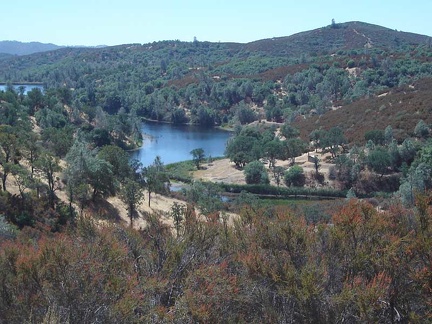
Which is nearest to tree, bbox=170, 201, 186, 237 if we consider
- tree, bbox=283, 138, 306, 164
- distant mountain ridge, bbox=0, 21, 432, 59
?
tree, bbox=283, 138, 306, 164

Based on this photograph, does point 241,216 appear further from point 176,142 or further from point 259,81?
point 259,81

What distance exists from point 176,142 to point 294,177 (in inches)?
1324

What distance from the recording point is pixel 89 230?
44.7 ft

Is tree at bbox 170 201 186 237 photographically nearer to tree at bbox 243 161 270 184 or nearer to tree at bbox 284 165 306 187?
tree at bbox 284 165 306 187

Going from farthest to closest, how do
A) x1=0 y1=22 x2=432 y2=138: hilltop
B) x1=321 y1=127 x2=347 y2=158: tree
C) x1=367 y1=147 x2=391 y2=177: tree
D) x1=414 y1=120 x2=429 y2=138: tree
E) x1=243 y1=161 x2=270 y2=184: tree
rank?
x1=0 y1=22 x2=432 y2=138: hilltop < x1=321 y1=127 x2=347 y2=158: tree < x1=414 y1=120 x2=429 y2=138: tree < x1=243 y1=161 x2=270 y2=184: tree < x1=367 y1=147 x2=391 y2=177: tree

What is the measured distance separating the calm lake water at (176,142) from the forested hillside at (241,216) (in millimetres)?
3690

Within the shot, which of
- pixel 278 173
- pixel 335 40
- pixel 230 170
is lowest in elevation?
pixel 230 170

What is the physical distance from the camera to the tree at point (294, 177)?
4506cm

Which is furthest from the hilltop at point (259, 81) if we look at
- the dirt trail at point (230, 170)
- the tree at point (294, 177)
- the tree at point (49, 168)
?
the tree at point (49, 168)

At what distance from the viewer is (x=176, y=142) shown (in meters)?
75.2

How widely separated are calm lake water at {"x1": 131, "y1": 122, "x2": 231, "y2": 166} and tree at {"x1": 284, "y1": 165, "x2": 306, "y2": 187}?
20.7 meters

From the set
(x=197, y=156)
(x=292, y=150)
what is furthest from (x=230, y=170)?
(x=292, y=150)

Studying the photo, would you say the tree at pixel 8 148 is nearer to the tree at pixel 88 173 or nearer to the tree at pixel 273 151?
the tree at pixel 88 173

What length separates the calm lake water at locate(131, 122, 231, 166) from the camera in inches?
2552
